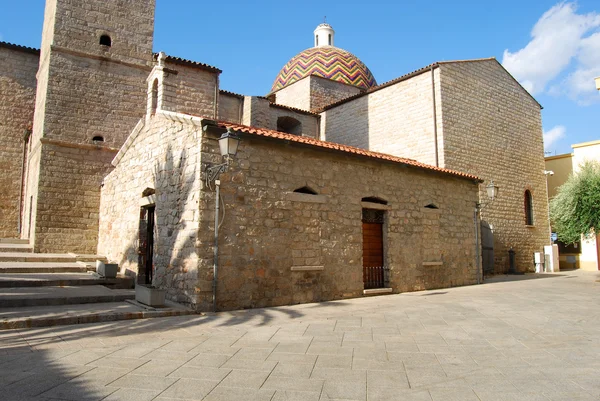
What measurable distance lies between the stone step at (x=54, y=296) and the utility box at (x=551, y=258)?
1736 cm

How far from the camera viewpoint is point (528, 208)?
62.0 feet

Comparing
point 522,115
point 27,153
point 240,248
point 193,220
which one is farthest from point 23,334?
point 522,115

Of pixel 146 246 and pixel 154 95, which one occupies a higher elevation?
pixel 154 95

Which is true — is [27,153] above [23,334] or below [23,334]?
above

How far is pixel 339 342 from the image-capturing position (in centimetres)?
541

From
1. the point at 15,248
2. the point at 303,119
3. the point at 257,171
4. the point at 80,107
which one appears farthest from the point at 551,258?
the point at 15,248

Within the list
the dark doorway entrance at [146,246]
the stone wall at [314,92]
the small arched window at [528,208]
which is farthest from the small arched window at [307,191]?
the stone wall at [314,92]

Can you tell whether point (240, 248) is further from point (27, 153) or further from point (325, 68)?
point (325, 68)

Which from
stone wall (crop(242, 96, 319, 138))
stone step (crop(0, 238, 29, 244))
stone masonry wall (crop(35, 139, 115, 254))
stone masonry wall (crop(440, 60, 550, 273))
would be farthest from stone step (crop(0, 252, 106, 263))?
stone masonry wall (crop(440, 60, 550, 273))

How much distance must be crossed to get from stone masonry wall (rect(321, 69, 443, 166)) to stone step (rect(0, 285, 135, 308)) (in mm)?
11678

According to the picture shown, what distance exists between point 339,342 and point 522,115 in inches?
694

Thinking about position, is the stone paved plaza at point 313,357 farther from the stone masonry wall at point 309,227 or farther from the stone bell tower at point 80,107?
the stone bell tower at point 80,107

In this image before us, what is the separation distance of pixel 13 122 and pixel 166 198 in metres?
11.8

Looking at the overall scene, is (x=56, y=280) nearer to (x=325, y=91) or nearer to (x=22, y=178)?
(x=22, y=178)
